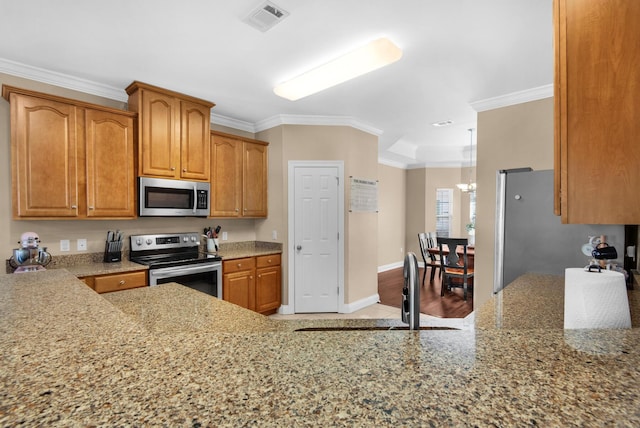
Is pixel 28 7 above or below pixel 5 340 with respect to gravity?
above

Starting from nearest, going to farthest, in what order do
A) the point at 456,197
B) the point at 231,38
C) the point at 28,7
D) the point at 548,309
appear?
the point at 548,309 → the point at 28,7 → the point at 231,38 → the point at 456,197

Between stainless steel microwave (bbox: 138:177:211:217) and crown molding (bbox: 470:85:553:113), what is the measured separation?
10.5 feet

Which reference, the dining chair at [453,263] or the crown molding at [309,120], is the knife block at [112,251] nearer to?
the crown molding at [309,120]

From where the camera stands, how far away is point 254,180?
4.09 meters

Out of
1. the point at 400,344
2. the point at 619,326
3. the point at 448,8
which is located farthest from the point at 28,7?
the point at 619,326

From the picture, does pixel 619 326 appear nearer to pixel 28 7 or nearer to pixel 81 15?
pixel 81 15

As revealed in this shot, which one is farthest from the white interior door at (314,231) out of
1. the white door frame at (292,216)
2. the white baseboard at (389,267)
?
the white baseboard at (389,267)

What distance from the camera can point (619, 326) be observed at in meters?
0.96

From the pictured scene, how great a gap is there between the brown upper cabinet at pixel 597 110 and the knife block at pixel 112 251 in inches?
133

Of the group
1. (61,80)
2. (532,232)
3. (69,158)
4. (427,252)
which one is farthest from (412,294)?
(427,252)

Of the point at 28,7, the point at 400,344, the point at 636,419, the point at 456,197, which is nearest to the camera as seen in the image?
the point at 636,419

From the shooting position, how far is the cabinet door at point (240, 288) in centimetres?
347

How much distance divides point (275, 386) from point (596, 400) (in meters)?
0.54

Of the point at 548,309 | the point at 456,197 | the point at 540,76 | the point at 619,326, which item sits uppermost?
the point at 540,76
